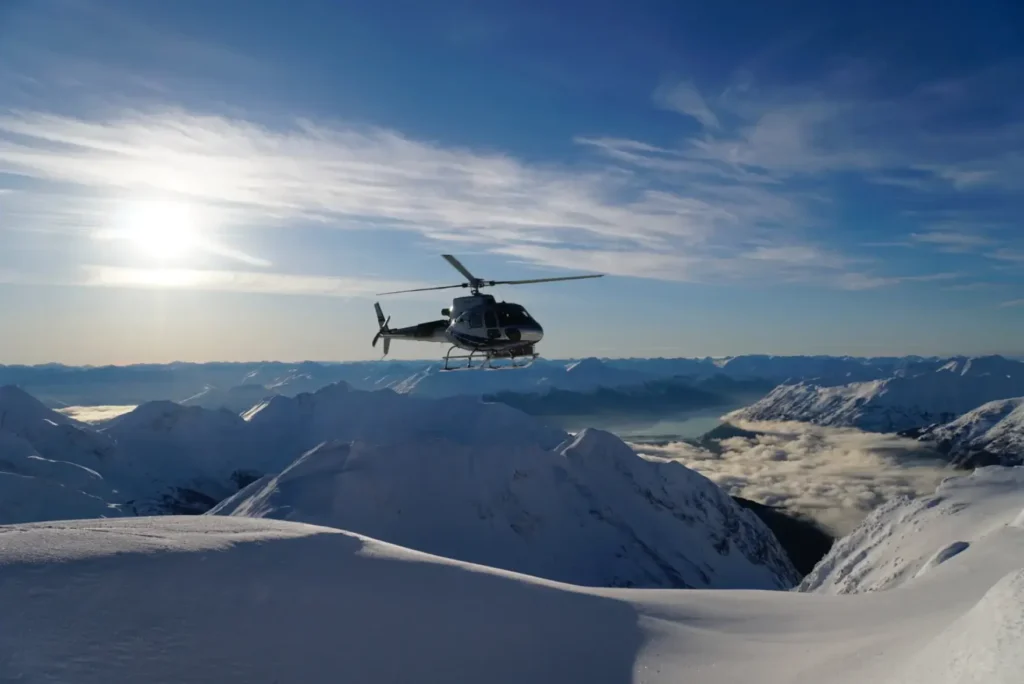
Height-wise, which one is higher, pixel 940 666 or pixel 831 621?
pixel 940 666

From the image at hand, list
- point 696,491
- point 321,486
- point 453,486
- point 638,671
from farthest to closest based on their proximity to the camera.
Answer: point 696,491 < point 453,486 < point 321,486 < point 638,671

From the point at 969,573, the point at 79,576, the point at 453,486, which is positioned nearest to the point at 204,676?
the point at 79,576

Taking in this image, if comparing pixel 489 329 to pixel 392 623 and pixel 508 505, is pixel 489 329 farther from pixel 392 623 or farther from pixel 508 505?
pixel 508 505

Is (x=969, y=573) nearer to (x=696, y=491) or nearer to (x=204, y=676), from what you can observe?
(x=204, y=676)

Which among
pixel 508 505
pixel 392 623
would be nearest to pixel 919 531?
pixel 508 505

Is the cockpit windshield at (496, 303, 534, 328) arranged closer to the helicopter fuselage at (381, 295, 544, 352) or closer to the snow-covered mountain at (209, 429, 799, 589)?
the helicopter fuselage at (381, 295, 544, 352)

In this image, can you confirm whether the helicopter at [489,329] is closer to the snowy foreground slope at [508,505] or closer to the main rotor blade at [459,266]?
the main rotor blade at [459,266]

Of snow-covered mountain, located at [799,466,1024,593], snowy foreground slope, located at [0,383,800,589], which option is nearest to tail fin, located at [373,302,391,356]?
snow-covered mountain, located at [799,466,1024,593]
